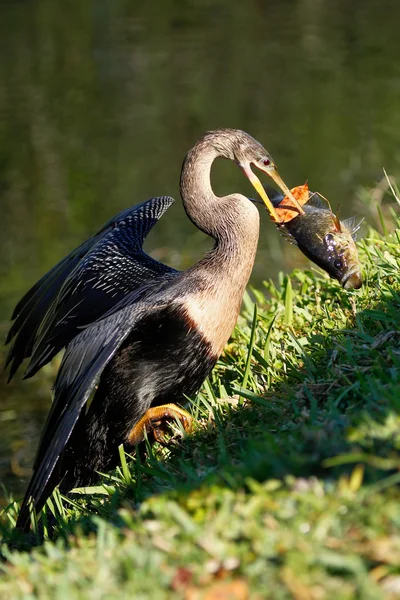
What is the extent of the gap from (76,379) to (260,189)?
1.19m

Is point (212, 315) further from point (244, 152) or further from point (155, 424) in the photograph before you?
point (244, 152)

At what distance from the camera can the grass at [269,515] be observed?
2.02 metres

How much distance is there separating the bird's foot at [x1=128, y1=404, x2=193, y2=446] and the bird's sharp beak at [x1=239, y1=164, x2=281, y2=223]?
3.33 feet

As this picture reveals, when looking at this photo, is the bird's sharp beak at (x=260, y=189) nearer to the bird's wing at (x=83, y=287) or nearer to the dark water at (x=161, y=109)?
the bird's wing at (x=83, y=287)

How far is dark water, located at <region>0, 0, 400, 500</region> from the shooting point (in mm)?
8422

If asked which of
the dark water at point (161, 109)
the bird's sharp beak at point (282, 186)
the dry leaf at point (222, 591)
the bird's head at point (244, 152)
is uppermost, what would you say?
the bird's head at point (244, 152)

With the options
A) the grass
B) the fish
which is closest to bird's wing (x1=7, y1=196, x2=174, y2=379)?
the fish

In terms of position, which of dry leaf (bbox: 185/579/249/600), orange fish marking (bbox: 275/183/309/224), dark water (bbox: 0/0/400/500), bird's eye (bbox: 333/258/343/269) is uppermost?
orange fish marking (bbox: 275/183/309/224)

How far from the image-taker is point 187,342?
12.6 feet

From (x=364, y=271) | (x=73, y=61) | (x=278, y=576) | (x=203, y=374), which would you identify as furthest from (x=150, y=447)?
(x=73, y=61)

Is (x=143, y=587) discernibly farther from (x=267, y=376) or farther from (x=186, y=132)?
(x=186, y=132)

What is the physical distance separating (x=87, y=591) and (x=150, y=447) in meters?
1.53

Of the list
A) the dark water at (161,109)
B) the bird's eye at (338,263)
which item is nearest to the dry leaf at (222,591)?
the bird's eye at (338,263)

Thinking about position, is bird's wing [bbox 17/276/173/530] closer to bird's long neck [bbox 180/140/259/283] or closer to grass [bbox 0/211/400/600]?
grass [bbox 0/211/400/600]
